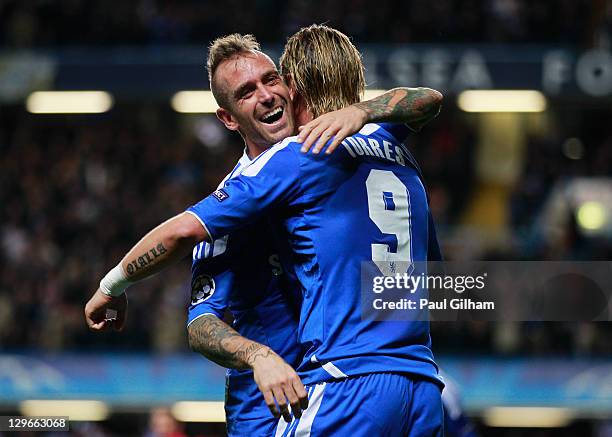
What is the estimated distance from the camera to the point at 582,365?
42.8 feet

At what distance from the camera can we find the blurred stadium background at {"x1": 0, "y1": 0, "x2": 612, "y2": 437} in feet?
44.0

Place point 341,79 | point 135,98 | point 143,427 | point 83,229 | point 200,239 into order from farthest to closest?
point 135,98, point 83,229, point 143,427, point 341,79, point 200,239

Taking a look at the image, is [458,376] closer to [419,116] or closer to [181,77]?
[181,77]

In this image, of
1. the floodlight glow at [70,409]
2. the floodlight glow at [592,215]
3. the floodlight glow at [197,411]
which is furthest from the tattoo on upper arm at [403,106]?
the floodlight glow at [592,215]

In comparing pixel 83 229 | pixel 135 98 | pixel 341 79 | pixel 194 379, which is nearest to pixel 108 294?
pixel 341 79

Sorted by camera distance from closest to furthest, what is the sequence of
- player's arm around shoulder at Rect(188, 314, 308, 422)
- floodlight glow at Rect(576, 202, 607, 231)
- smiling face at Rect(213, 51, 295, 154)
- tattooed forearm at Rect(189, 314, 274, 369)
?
player's arm around shoulder at Rect(188, 314, 308, 422)
tattooed forearm at Rect(189, 314, 274, 369)
smiling face at Rect(213, 51, 295, 154)
floodlight glow at Rect(576, 202, 607, 231)

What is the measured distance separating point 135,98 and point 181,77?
1024mm

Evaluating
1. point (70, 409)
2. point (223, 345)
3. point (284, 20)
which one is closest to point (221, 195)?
point (223, 345)

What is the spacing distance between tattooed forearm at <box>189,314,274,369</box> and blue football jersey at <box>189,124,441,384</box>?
20cm

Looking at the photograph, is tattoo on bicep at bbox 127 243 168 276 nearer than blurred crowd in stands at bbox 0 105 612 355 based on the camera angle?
Yes

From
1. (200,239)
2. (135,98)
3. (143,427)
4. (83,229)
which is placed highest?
(135,98)

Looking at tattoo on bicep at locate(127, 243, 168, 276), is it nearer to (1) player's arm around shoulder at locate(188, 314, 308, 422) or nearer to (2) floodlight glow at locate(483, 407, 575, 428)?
(1) player's arm around shoulder at locate(188, 314, 308, 422)

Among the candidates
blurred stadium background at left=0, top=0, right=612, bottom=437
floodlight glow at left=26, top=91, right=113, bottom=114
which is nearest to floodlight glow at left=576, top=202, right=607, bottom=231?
blurred stadium background at left=0, top=0, right=612, bottom=437

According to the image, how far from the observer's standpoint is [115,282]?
3.74 m
